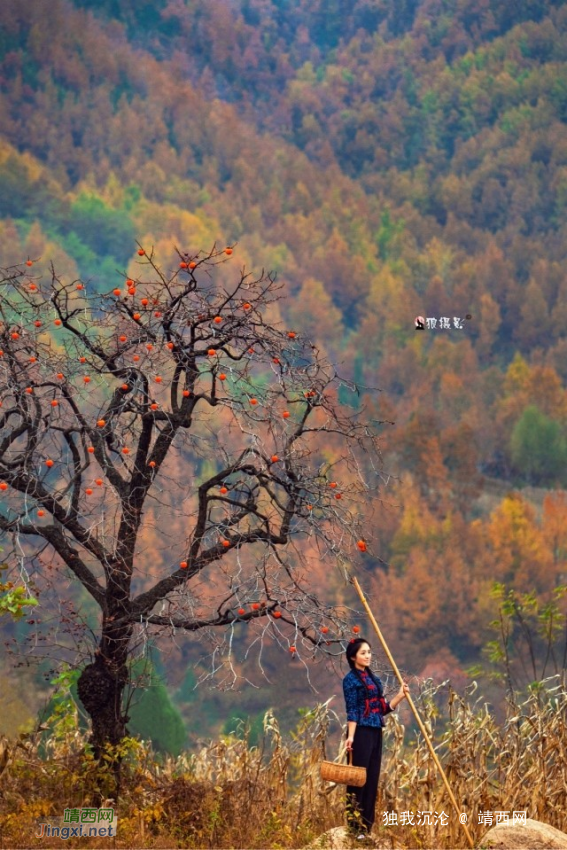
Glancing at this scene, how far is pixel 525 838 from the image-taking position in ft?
16.3

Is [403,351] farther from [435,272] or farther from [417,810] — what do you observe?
[417,810]

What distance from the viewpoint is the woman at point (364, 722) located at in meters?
5.06

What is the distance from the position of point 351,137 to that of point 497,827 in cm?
2692

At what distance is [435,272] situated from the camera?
28.6 m

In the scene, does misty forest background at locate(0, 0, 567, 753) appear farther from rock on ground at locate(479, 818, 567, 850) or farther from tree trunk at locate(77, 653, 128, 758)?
rock on ground at locate(479, 818, 567, 850)

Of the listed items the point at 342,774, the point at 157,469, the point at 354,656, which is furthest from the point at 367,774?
the point at 157,469

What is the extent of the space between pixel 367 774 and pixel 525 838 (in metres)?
0.72

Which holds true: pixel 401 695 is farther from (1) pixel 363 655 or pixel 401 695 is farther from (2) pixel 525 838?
(2) pixel 525 838

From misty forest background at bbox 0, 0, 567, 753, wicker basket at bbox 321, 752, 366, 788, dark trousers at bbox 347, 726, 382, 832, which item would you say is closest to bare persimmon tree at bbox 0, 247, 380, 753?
dark trousers at bbox 347, 726, 382, 832

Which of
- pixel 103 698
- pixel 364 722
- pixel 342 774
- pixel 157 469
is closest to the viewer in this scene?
pixel 342 774

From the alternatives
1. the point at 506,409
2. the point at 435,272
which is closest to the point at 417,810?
the point at 506,409

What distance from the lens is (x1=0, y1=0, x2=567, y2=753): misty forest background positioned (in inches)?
1014

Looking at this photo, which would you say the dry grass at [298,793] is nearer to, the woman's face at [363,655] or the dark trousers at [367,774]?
the dark trousers at [367,774]

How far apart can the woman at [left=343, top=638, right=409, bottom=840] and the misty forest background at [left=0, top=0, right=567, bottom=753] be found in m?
18.9
